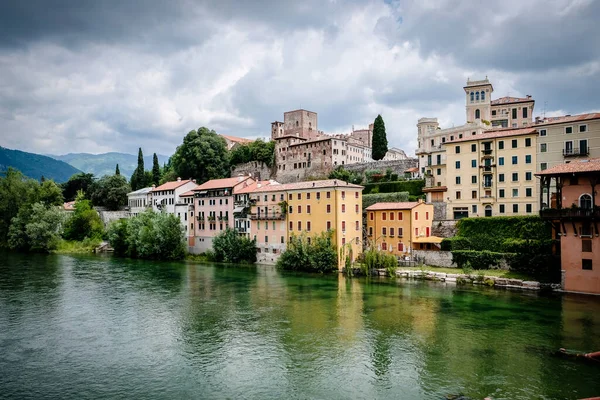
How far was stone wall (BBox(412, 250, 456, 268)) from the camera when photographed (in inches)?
1431

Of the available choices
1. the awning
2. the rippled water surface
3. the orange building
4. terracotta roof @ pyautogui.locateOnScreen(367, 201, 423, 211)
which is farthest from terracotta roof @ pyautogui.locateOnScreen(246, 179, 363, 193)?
the orange building

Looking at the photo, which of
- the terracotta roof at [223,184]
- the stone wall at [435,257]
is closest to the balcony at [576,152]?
the stone wall at [435,257]

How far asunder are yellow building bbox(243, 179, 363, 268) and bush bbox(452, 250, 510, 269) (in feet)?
29.0

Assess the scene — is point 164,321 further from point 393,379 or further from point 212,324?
point 393,379

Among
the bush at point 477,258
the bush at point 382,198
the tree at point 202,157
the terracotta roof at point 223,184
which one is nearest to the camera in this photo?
the bush at point 477,258

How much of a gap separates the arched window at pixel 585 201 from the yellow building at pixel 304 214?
Result: 716 inches

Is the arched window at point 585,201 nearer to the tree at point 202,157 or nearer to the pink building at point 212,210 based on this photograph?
the pink building at point 212,210

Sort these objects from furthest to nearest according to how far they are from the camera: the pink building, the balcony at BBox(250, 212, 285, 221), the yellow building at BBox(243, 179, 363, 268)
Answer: the pink building, the balcony at BBox(250, 212, 285, 221), the yellow building at BBox(243, 179, 363, 268)

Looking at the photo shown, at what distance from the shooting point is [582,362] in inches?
669

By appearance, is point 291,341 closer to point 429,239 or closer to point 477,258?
point 477,258

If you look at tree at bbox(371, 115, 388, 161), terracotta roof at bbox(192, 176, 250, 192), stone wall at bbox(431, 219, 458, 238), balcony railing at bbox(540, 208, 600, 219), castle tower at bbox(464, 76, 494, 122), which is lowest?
stone wall at bbox(431, 219, 458, 238)

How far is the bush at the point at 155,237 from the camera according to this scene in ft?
164

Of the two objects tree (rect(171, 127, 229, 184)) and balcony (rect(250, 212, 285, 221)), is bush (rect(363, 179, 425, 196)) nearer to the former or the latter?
balcony (rect(250, 212, 285, 221))

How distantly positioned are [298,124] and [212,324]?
2968 inches
